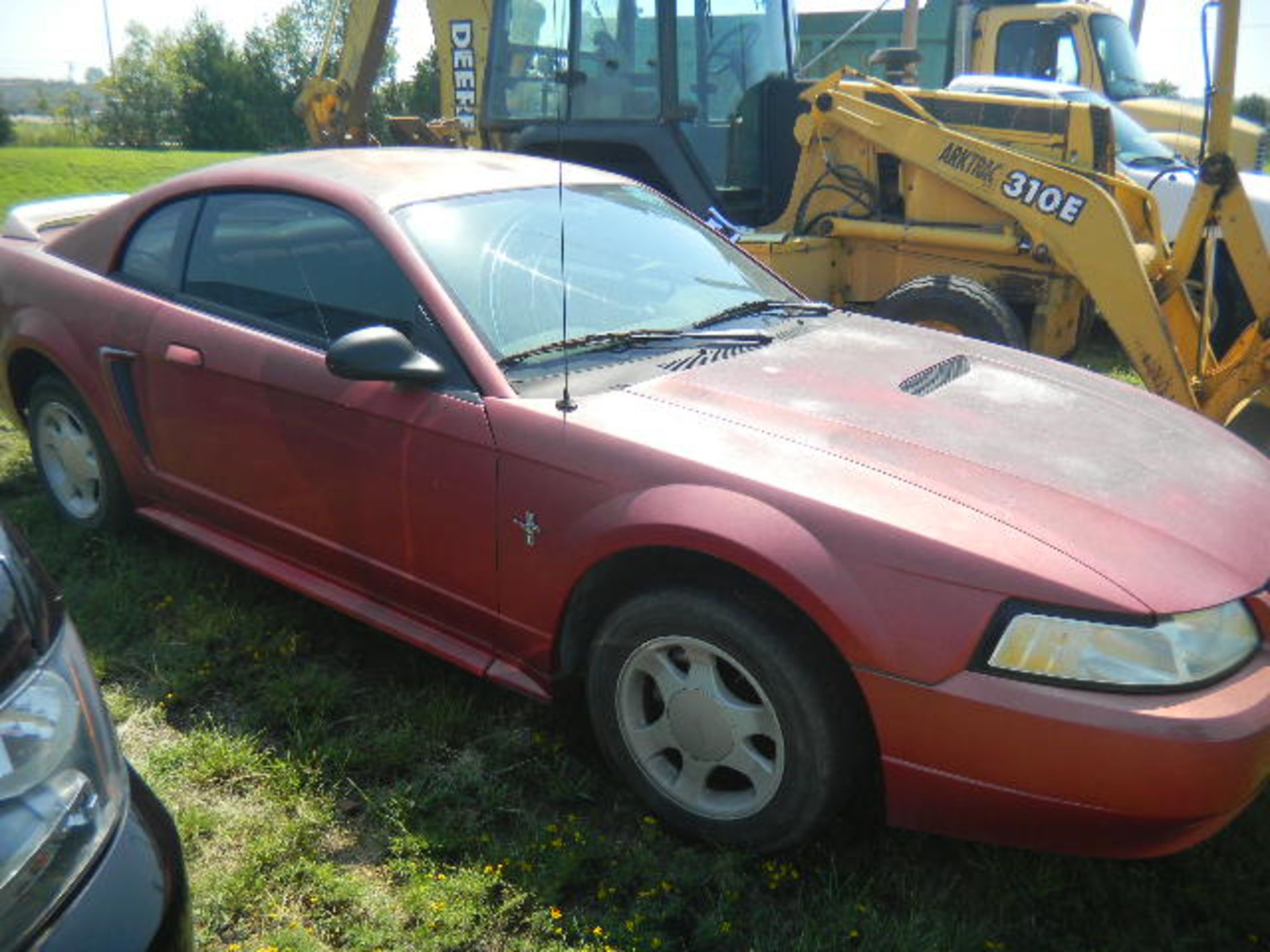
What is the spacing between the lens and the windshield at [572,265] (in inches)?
107

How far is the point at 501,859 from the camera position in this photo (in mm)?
2350

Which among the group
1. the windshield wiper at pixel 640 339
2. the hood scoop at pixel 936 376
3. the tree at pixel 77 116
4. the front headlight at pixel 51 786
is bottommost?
the front headlight at pixel 51 786

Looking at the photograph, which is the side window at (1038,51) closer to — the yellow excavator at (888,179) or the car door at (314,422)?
the yellow excavator at (888,179)

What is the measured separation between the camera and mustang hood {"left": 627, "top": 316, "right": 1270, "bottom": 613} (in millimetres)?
2041

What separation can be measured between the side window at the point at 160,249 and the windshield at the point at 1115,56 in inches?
375

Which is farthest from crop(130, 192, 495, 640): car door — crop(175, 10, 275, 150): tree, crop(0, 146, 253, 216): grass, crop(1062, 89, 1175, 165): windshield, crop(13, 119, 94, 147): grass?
crop(175, 10, 275, 150): tree

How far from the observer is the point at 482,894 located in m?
2.25

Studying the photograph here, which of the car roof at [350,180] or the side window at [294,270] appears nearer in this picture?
the side window at [294,270]

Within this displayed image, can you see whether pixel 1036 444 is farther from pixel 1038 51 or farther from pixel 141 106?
pixel 141 106

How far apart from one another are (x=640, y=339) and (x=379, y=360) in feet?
2.32

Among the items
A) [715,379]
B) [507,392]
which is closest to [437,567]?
[507,392]

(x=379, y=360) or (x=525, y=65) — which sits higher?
(x=525, y=65)

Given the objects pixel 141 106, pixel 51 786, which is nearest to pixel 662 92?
pixel 51 786

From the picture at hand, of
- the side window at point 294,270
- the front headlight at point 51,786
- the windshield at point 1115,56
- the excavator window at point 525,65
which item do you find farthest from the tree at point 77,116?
the front headlight at point 51,786
